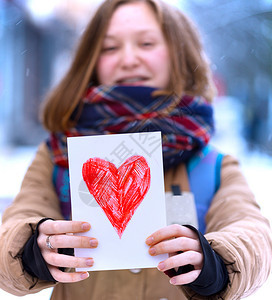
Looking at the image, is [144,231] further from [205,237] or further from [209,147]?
[209,147]

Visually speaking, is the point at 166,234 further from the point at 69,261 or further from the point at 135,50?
the point at 135,50

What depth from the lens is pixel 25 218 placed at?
71 cm

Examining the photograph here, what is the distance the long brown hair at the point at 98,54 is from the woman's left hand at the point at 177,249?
13.1 inches

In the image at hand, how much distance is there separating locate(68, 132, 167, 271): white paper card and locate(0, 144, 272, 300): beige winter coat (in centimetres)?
11

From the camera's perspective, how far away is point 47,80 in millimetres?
4461

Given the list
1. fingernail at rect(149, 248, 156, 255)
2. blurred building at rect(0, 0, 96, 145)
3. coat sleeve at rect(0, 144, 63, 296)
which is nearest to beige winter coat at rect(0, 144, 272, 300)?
coat sleeve at rect(0, 144, 63, 296)

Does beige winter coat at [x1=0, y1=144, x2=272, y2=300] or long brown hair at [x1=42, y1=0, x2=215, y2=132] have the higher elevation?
long brown hair at [x1=42, y1=0, x2=215, y2=132]

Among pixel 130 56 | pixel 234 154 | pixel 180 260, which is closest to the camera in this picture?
pixel 180 260

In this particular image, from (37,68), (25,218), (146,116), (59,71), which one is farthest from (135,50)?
(37,68)

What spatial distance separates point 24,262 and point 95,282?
0.51 ft

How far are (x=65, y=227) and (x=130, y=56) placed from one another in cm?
41

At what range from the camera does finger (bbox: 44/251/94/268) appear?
1.80ft

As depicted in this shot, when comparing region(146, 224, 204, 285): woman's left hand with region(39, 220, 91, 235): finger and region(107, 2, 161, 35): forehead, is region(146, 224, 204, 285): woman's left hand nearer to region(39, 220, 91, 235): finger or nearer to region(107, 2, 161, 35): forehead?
region(39, 220, 91, 235): finger

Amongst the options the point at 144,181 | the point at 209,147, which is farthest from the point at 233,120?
the point at 144,181
